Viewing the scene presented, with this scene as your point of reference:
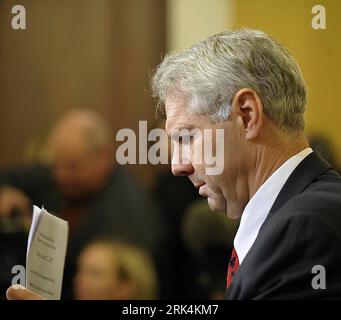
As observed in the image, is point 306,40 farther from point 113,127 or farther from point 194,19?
point 113,127

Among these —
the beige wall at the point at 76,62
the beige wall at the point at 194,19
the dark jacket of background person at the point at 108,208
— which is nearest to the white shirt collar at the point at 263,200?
the dark jacket of background person at the point at 108,208

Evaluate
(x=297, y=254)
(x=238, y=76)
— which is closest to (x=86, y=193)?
(x=238, y=76)

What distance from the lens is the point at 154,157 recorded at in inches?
95.9

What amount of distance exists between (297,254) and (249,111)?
221mm

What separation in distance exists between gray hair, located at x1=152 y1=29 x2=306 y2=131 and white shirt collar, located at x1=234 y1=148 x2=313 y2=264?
52 millimetres

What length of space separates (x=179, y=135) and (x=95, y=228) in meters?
1.24

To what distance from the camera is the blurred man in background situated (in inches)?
95.4

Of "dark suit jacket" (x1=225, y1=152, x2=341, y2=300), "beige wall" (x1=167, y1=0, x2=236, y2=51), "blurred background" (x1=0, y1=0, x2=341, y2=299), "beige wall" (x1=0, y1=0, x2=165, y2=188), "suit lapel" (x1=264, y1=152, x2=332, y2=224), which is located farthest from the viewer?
"beige wall" (x1=0, y1=0, x2=165, y2=188)

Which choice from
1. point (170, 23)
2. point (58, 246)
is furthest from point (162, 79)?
point (170, 23)

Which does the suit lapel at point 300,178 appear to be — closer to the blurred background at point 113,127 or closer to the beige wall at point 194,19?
the blurred background at point 113,127

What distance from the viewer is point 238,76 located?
1.15m

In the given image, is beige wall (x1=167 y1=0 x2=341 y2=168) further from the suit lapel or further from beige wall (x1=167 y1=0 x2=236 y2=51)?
the suit lapel

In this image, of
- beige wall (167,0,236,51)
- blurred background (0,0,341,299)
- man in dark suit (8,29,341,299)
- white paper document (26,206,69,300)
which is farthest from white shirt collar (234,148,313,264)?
beige wall (167,0,236,51)

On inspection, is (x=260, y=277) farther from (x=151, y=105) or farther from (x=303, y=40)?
(x=151, y=105)
